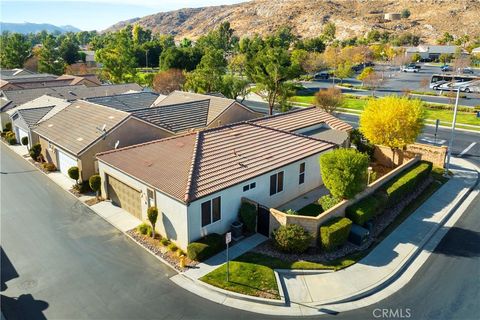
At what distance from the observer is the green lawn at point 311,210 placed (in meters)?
23.2

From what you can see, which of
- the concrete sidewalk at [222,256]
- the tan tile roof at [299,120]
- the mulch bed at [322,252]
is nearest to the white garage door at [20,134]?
the tan tile roof at [299,120]

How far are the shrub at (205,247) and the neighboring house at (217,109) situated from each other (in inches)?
667

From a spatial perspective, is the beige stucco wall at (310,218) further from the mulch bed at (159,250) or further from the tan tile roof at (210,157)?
the mulch bed at (159,250)

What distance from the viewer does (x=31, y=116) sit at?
3619 centimetres

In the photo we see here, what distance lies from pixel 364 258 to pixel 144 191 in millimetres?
12623

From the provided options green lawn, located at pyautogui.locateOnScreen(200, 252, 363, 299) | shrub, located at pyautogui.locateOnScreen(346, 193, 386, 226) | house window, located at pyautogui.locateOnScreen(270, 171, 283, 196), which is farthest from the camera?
house window, located at pyautogui.locateOnScreen(270, 171, 283, 196)

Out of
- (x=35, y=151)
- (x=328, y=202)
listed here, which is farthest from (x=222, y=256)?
(x=35, y=151)

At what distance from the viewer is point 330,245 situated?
1916 cm

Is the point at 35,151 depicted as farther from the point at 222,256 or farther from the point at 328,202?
the point at 328,202

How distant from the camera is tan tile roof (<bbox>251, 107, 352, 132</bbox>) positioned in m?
30.9

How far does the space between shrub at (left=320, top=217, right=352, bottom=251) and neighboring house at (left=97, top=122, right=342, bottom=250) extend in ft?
10.6

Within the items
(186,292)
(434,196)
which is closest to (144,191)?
(186,292)

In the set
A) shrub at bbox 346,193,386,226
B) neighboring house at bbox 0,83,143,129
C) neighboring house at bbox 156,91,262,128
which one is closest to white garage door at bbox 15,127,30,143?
neighboring house at bbox 0,83,143,129

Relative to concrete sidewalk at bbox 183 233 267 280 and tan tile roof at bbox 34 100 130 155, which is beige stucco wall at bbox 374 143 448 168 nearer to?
concrete sidewalk at bbox 183 233 267 280
